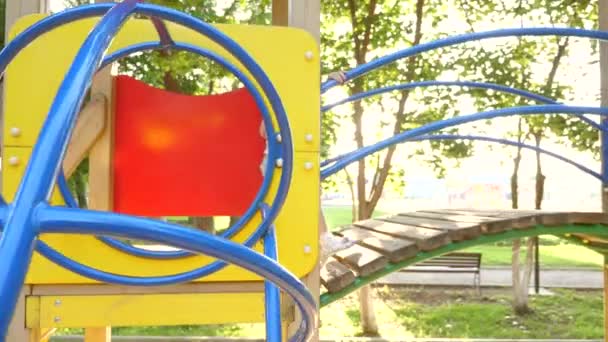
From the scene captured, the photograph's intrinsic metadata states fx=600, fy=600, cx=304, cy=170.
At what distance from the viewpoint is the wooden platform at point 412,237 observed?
6.95 feet

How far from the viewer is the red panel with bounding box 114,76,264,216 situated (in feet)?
4.90

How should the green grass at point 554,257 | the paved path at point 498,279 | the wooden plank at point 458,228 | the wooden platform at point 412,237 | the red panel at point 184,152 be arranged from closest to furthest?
the red panel at point 184,152
the wooden platform at point 412,237
the wooden plank at point 458,228
the paved path at point 498,279
the green grass at point 554,257

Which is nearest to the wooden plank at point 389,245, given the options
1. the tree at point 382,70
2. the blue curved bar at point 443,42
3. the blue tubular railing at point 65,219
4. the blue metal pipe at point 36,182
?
the blue curved bar at point 443,42

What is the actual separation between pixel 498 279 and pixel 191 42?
7.70 m

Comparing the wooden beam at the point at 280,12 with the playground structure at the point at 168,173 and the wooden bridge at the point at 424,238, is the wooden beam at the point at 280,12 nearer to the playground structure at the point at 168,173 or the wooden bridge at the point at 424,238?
the playground structure at the point at 168,173

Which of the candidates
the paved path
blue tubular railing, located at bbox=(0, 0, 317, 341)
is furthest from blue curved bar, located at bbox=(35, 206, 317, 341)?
the paved path

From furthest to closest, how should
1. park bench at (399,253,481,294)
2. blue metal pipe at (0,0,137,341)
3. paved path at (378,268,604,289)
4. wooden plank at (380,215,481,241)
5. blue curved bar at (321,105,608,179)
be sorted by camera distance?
paved path at (378,268,604,289)
park bench at (399,253,481,294)
wooden plank at (380,215,481,241)
blue curved bar at (321,105,608,179)
blue metal pipe at (0,0,137,341)

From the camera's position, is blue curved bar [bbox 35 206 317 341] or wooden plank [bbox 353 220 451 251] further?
wooden plank [bbox 353 220 451 251]

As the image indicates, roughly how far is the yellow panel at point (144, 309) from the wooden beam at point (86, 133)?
12.4 inches

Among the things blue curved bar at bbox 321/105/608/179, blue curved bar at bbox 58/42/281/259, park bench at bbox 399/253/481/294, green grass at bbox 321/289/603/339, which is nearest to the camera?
blue curved bar at bbox 58/42/281/259

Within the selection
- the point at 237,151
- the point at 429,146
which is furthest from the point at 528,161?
the point at 237,151

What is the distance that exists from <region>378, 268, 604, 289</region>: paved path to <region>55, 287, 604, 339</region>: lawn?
0.79 meters

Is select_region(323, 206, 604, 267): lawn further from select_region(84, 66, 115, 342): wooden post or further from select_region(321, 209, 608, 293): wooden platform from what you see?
select_region(84, 66, 115, 342): wooden post

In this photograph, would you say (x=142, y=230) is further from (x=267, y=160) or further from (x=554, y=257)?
(x=554, y=257)
